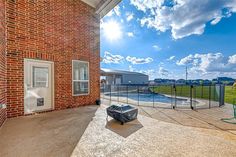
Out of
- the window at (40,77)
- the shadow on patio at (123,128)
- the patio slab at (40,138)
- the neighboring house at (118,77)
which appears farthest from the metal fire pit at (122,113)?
the neighboring house at (118,77)

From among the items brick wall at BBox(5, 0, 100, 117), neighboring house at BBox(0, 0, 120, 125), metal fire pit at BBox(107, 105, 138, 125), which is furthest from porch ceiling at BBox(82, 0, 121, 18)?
metal fire pit at BBox(107, 105, 138, 125)

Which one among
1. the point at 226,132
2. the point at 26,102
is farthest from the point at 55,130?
the point at 226,132

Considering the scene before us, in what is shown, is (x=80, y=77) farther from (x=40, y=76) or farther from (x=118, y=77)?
(x=118, y=77)

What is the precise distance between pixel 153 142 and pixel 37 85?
442 centimetres

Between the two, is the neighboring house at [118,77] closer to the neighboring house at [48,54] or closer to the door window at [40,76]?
the neighboring house at [48,54]

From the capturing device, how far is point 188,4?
24.8 feet

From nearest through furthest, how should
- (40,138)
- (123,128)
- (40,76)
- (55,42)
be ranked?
(40,138)
(123,128)
(40,76)
(55,42)

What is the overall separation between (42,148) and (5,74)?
3.07 meters

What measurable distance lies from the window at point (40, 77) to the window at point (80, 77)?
119cm

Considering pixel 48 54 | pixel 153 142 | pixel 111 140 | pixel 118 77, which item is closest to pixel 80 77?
pixel 48 54

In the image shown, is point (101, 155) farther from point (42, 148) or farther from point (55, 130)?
point (55, 130)

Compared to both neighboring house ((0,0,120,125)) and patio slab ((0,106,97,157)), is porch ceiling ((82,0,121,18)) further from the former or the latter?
patio slab ((0,106,97,157))

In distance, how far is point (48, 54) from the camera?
4977mm

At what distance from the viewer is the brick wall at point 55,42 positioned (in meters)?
4.19
